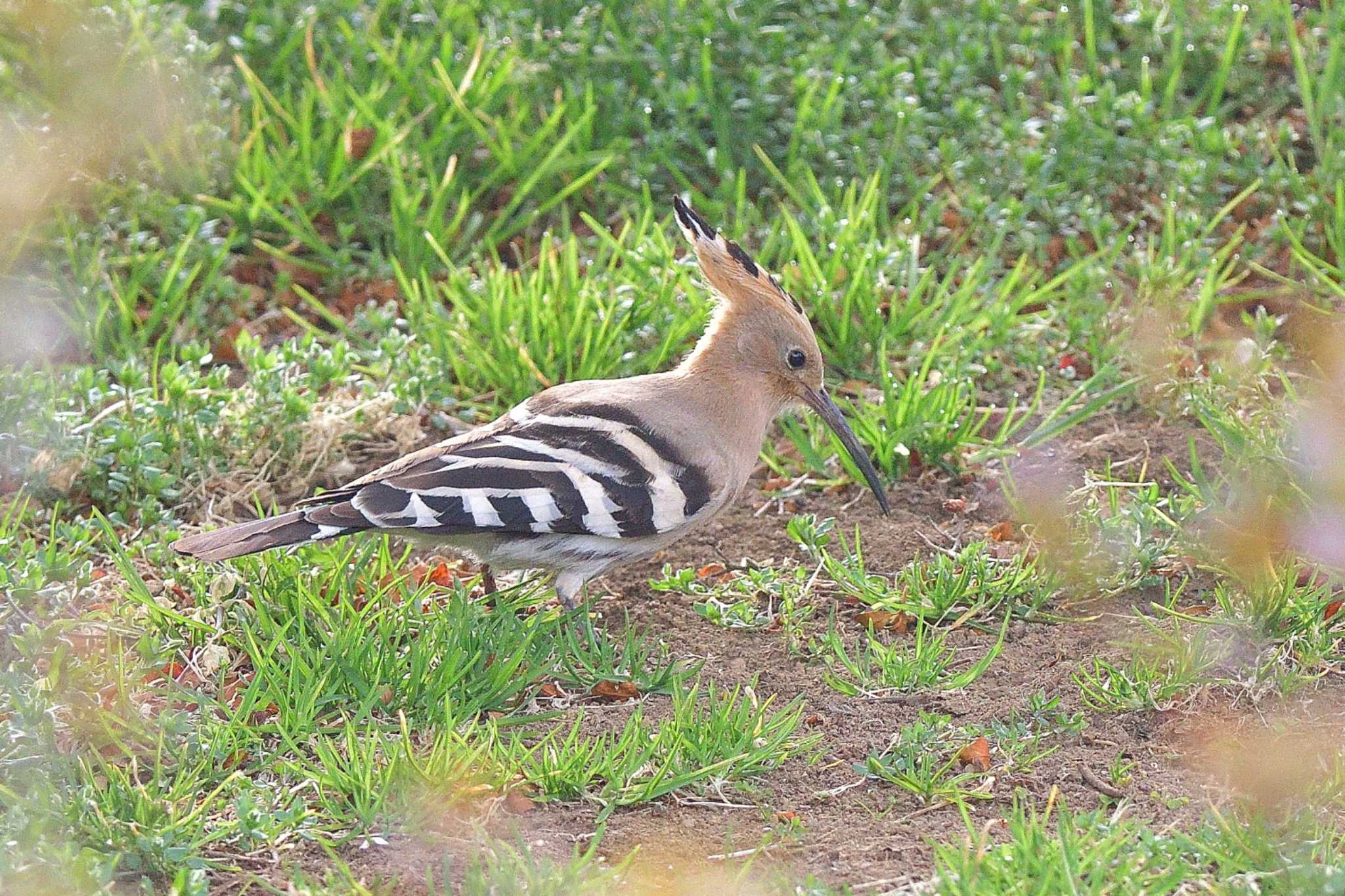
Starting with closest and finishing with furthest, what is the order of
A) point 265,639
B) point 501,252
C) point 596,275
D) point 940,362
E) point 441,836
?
1. point 441,836
2. point 265,639
3. point 940,362
4. point 596,275
5. point 501,252

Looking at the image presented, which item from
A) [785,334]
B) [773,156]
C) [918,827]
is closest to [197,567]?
[785,334]

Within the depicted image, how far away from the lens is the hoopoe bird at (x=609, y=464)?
328 cm

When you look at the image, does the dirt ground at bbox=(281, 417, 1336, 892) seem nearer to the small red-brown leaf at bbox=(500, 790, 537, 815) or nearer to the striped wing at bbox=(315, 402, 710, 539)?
the small red-brown leaf at bbox=(500, 790, 537, 815)

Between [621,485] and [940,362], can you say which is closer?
[621,485]

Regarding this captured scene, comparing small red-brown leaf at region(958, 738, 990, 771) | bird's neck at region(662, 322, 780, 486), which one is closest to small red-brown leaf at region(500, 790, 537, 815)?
small red-brown leaf at region(958, 738, 990, 771)

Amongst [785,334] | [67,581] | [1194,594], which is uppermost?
[785,334]

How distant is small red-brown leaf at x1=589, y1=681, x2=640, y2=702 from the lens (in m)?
3.25

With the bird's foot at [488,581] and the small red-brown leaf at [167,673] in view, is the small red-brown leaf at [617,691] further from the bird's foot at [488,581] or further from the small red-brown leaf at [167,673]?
the small red-brown leaf at [167,673]

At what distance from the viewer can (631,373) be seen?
14.2 ft

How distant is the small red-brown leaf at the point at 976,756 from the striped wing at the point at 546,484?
0.83 meters

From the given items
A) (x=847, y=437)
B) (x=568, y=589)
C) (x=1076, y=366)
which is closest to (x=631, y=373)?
(x=847, y=437)

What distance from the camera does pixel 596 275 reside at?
469 centimetres

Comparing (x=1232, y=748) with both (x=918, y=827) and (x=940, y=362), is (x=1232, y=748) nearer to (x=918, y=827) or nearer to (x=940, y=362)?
(x=918, y=827)

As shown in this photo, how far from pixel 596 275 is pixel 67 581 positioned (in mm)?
1805
